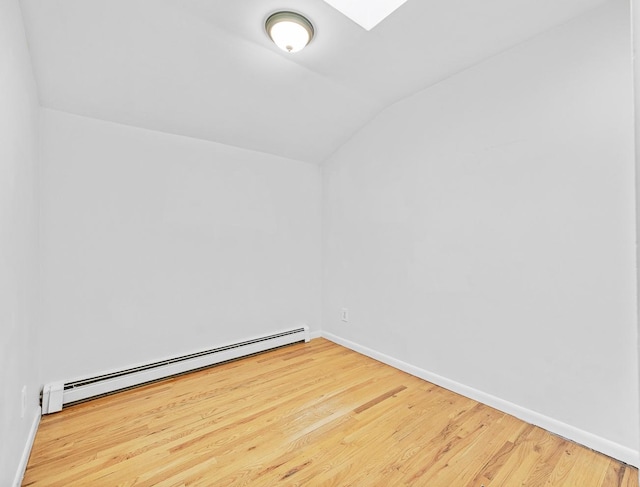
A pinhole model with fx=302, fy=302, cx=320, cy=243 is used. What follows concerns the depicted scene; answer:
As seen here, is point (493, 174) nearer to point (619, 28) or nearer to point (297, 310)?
Result: point (619, 28)

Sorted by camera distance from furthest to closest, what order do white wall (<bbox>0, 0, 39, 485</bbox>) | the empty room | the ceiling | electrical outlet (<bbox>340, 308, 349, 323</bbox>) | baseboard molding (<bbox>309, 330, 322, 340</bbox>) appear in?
baseboard molding (<bbox>309, 330, 322, 340</bbox>)
electrical outlet (<bbox>340, 308, 349, 323</bbox>)
the ceiling
the empty room
white wall (<bbox>0, 0, 39, 485</bbox>)

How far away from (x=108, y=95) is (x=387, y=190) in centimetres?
221

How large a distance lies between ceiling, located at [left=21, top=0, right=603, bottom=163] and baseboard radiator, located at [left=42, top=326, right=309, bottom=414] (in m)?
1.85

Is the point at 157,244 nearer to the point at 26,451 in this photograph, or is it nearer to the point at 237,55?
the point at 26,451

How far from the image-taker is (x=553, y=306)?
1781 millimetres

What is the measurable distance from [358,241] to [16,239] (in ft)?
7.90

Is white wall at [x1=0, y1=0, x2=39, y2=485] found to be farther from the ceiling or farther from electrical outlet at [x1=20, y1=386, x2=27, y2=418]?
the ceiling

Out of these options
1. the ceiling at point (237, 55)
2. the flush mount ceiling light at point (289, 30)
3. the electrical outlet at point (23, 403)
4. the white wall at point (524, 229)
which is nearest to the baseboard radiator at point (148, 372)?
the electrical outlet at point (23, 403)

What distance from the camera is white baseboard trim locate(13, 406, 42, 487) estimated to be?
1341 millimetres

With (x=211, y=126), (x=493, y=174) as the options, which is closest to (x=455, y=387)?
(x=493, y=174)

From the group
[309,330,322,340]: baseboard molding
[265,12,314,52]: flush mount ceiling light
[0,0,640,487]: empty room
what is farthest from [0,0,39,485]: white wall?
[309,330,322,340]: baseboard molding

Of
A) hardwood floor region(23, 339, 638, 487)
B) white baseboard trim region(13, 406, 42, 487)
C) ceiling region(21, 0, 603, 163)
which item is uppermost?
ceiling region(21, 0, 603, 163)

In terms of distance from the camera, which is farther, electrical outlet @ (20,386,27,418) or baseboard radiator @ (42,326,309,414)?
baseboard radiator @ (42,326,309,414)

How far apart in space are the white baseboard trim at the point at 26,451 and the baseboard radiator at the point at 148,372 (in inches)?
4.6
